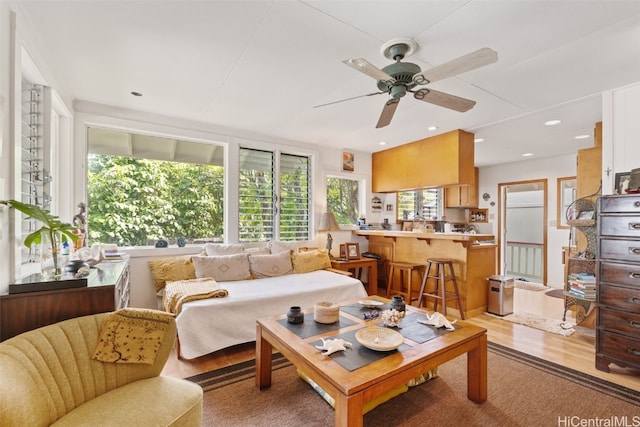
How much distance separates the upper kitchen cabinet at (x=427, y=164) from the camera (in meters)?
3.94

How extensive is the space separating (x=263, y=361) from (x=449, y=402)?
132 centimetres

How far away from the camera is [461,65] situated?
5.80ft

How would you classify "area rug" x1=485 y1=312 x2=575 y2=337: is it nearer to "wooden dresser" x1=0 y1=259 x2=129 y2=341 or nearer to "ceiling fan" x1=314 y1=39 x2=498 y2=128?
"ceiling fan" x1=314 y1=39 x2=498 y2=128

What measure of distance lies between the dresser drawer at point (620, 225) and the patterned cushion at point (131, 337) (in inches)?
130

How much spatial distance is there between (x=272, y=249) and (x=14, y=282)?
273cm

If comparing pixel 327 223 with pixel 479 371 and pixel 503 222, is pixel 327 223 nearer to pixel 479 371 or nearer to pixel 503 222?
pixel 479 371

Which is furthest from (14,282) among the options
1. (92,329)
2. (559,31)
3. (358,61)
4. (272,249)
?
(559,31)

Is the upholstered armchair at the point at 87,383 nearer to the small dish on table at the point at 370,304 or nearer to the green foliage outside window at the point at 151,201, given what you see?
the small dish on table at the point at 370,304

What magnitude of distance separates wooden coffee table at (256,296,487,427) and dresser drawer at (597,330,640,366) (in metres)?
1.25

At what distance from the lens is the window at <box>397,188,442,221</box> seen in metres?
5.64

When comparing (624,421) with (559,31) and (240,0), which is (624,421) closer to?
(559,31)

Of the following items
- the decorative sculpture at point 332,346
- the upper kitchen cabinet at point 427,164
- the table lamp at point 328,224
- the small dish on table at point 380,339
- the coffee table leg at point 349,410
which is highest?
the upper kitchen cabinet at point 427,164

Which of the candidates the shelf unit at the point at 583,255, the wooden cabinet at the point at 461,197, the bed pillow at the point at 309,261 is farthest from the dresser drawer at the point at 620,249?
the wooden cabinet at the point at 461,197

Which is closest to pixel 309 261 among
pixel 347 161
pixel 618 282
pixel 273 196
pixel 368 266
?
pixel 368 266
